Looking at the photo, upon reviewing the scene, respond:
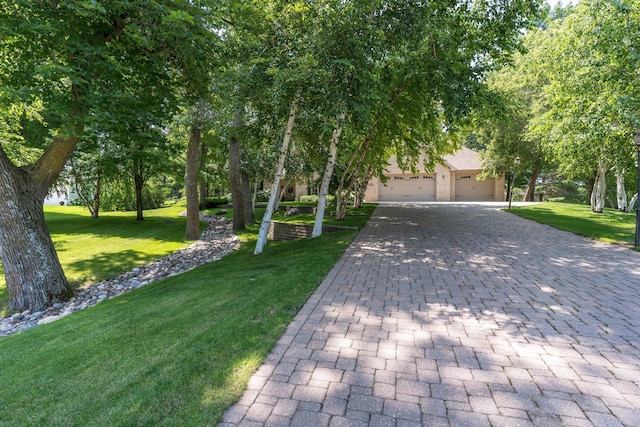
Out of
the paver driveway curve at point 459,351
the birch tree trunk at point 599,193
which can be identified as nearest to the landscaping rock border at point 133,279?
the paver driveway curve at point 459,351

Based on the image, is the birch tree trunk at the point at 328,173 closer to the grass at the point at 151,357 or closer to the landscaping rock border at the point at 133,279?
the landscaping rock border at the point at 133,279

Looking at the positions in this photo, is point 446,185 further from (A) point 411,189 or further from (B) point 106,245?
(B) point 106,245

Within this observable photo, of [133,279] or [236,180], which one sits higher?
[236,180]

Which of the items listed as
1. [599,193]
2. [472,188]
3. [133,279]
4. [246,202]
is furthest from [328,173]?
[472,188]

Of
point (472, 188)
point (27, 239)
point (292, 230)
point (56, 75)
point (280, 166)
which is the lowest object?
point (292, 230)

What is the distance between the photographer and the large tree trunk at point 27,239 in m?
6.50

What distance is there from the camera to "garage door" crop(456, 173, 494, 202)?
3006cm

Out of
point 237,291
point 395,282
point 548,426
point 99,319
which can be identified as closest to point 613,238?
point 395,282

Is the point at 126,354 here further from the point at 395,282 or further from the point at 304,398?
the point at 395,282

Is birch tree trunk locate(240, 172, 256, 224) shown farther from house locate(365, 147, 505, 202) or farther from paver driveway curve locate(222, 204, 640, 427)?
house locate(365, 147, 505, 202)

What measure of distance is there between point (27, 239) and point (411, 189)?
2826 centimetres

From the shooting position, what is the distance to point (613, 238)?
9.36 meters

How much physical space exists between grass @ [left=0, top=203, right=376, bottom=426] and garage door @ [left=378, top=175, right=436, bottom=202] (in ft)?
87.0

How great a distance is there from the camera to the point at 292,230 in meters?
12.5
